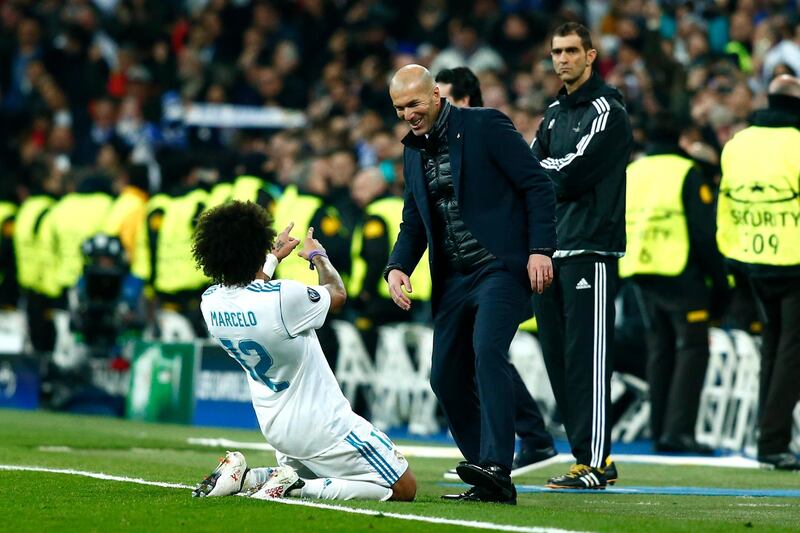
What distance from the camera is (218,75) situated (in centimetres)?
2438

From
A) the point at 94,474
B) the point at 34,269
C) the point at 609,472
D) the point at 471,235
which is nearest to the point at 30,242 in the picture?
the point at 34,269

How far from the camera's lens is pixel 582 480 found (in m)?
9.10

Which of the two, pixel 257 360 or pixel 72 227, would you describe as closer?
pixel 257 360

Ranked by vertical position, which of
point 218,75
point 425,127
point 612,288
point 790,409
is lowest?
point 790,409

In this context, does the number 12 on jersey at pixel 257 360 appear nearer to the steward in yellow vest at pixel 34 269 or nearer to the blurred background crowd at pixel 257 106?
the blurred background crowd at pixel 257 106

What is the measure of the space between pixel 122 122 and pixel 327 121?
5107 millimetres

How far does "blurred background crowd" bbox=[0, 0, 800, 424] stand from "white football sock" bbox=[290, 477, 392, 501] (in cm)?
637

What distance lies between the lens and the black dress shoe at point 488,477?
757cm

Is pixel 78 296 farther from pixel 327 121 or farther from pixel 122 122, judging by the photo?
pixel 122 122

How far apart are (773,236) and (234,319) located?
5138mm

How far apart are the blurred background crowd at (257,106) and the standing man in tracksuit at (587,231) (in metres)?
3.99

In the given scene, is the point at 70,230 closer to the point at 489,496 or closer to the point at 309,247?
the point at 309,247

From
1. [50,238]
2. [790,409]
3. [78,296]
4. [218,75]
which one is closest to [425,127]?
[790,409]

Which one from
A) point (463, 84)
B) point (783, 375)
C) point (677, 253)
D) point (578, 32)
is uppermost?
point (578, 32)
